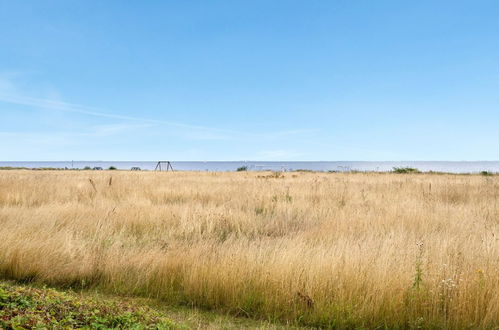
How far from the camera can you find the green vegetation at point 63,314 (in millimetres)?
2553

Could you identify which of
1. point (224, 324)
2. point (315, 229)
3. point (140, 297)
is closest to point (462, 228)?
point (315, 229)

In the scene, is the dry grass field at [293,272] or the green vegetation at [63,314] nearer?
the green vegetation at [63,314]

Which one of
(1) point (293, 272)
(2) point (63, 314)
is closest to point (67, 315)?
(2) point (63, 314)

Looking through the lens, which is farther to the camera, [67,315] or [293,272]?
[293,272]

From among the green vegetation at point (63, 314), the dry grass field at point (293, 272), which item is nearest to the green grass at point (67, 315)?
the green vegetation at point (63, 314)

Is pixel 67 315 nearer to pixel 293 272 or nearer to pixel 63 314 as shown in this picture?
pixel 63 314

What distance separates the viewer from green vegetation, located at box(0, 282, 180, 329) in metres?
2.55

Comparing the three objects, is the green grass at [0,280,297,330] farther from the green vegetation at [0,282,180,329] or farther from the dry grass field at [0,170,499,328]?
the dry grass field at [0,170,499,328]

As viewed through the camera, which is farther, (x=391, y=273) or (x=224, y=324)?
(x=391, y=273)

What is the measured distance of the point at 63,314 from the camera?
282cm

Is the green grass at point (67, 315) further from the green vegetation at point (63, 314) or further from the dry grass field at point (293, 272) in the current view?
the dry grass field at point (293, 272)

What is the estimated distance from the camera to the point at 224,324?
3.73 m

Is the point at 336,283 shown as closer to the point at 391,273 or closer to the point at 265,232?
the point at 391,273

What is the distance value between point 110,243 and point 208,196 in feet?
25.2
